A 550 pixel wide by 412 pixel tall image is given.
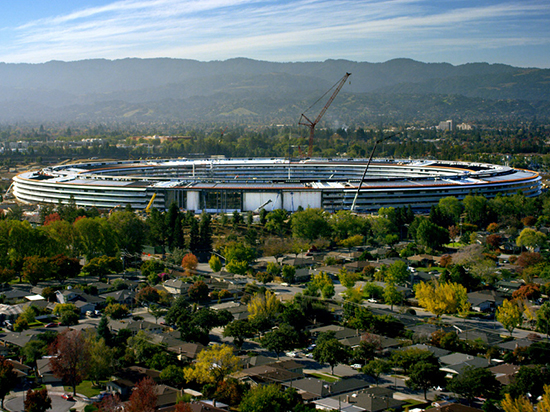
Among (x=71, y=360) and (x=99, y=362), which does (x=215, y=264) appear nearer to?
(x=99, y=362)

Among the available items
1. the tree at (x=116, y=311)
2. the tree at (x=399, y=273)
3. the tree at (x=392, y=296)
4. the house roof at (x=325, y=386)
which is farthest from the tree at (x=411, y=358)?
the tree at (x=116, y=311)

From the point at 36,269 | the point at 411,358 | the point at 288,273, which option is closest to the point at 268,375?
the point at 411,358

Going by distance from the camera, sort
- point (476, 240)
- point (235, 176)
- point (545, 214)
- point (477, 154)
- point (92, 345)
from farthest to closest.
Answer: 1. point (477, 154)
2. point (235, 176)
3. point (545, 214)
4. point (476, 240)
5. point (92, 345)

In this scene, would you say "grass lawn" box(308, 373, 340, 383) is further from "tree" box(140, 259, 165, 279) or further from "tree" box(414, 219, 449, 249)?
"tree" box(414, 219, 449, 249)

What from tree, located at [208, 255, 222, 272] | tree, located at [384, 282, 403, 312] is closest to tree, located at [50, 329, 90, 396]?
tree, located at [384, 282, 403, 312]

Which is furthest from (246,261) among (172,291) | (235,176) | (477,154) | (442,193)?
(477,154)

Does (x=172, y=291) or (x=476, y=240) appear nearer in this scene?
(x=172, y=291)

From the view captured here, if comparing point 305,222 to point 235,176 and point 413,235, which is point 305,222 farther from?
point 235,176
